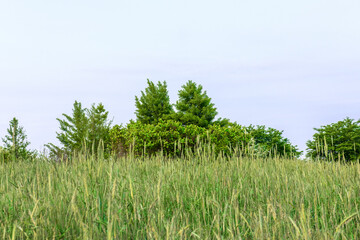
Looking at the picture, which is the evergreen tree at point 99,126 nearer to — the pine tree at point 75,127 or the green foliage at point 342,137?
the pine tree at point 75,127

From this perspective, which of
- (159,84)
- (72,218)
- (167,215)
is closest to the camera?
(72,218)

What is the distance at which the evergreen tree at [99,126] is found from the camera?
19680mm

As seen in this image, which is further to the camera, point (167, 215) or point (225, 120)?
point (225, 120)

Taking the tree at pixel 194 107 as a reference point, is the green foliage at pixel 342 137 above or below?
below

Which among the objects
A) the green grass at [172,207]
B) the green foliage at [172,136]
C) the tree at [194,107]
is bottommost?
the green grass at [172,207]

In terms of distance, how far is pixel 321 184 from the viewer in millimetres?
4441

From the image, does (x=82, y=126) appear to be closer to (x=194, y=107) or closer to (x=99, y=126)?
(x=99, y=126)

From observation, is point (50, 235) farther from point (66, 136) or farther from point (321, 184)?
point (66, 136)

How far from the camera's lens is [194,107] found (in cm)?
2452

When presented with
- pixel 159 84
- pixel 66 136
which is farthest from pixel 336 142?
pixel 66 136

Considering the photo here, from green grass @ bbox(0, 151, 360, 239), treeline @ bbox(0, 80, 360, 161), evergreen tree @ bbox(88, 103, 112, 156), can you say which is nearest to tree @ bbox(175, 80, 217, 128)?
treeline @ bbox(0, 80, 360, 161)

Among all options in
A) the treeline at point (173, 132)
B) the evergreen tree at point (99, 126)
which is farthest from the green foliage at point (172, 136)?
the evergreen tree at point (99, 126)

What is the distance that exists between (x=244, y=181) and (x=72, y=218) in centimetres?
230

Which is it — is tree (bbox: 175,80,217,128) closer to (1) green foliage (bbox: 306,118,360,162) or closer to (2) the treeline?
(2) the treeline
